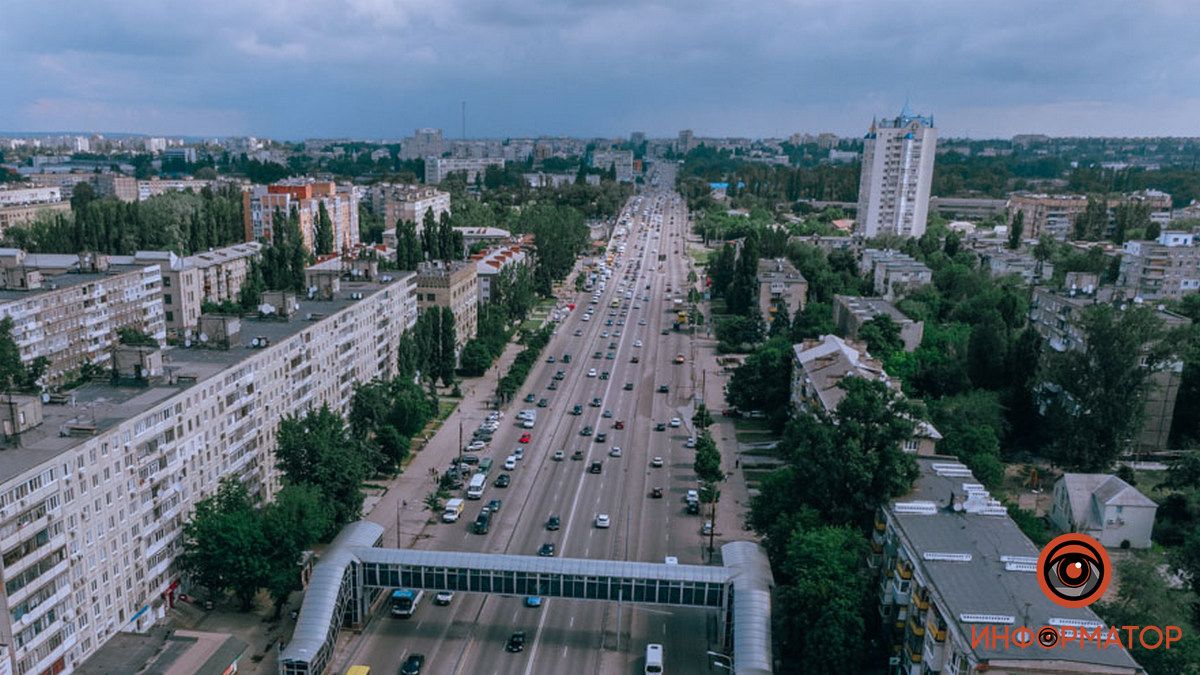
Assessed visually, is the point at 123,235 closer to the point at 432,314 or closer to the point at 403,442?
the point at 432,314

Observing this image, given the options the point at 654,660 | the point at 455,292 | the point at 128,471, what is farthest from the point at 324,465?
the point at 455,292

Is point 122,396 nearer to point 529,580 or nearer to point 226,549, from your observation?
point 226,549

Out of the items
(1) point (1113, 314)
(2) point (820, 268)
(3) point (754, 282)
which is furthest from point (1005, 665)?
(2) point (820, 268)

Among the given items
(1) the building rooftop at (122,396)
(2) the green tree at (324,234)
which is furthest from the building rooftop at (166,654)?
(2) the green tree at (324,234)

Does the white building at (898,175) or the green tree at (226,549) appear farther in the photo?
the white building at (898,175)

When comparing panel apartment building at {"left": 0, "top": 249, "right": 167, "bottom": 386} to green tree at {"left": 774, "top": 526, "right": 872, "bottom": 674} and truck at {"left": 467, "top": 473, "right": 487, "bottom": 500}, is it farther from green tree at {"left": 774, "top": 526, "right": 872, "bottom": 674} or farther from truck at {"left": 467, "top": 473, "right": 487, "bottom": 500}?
green tree at {"left": 774, "top": 526, "right": 872, "bottom": 674}

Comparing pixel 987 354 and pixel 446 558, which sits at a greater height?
pixel 987 354

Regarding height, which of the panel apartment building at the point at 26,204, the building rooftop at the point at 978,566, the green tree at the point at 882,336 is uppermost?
the panel apartment building at the point at 26,204

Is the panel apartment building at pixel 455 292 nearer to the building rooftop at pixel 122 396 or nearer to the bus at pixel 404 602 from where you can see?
the building rooftop at pixel 122 396
